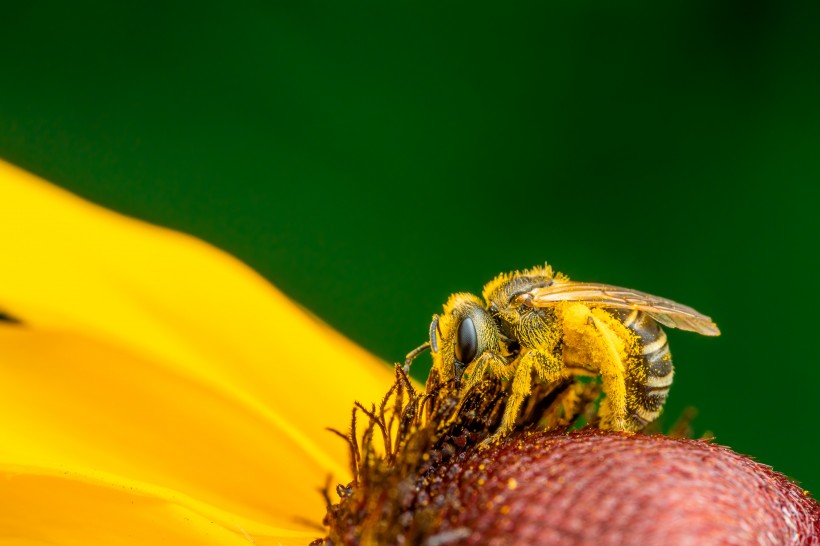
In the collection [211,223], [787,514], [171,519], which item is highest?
[211,223]

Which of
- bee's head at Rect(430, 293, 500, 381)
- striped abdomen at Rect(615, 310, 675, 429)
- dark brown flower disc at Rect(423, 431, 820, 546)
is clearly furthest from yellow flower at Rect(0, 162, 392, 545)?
striped abdomen at Rect(615, 310, 675, 429)

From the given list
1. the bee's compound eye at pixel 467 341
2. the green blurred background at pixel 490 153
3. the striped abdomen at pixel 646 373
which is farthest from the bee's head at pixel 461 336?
the green blurred background at pixel 490 153

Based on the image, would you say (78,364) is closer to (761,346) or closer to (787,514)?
(787,514)

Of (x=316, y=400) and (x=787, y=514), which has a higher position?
(x=316, y=400)

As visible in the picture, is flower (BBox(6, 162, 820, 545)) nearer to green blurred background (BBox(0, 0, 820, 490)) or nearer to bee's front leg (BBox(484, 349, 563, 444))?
bee's front leg (BBox(484, 349, 563, 444))

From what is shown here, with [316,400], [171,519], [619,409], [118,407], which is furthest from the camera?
[316,400]

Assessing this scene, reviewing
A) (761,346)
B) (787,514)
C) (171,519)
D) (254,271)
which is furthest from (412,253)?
(787,514)
